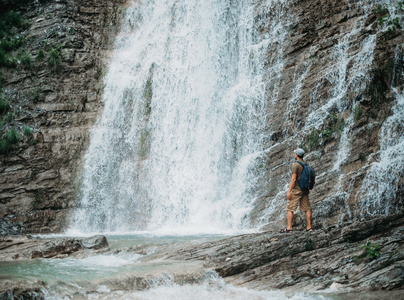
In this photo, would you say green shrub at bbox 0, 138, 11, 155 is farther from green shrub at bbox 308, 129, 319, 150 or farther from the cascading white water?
green shrub at bbox 308, 129, 319, 150

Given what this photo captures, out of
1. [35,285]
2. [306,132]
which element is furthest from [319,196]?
[35,285]

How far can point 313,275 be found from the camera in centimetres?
772

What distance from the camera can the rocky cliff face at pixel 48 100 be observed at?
16.9 meters

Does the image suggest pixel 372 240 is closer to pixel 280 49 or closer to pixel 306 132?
pixel 306 132

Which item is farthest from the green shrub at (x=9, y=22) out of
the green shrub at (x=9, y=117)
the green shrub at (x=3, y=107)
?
the green shrub at (x=9, y=117)

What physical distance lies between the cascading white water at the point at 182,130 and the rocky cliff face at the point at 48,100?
79cm

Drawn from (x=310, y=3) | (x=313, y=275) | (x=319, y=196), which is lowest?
(x=313, y=275)

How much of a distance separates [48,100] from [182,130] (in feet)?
21.1

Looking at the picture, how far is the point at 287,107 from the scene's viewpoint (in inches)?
609

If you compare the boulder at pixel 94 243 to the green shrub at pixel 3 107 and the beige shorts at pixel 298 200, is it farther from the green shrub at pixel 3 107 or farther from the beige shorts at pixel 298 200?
the green shrub at pixel 3 107

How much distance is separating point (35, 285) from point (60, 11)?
60.7ft

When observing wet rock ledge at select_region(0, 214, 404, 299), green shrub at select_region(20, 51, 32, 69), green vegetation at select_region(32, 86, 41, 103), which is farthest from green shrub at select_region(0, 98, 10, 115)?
wet rock ledge at select_region(0, 214, 404, 299)

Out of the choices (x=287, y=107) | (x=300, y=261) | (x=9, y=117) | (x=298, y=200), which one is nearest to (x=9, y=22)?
(x=9, y=117)

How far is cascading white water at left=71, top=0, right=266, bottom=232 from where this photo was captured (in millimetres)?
15625
